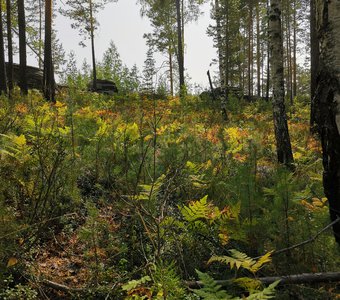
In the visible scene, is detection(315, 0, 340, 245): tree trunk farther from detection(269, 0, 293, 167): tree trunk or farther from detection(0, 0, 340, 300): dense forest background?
detection(269, 0, 293, 167): tree trunk

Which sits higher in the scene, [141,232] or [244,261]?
[244,261]

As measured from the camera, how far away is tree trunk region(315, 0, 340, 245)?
234 cm

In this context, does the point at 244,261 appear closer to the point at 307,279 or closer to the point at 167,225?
the point at 307,279

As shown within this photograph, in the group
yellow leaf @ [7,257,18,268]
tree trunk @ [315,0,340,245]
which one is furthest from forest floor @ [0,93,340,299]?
tree trunk @ [315,0,340,245]

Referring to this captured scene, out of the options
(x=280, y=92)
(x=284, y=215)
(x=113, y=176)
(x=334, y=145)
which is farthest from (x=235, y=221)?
(x=280, y=92)

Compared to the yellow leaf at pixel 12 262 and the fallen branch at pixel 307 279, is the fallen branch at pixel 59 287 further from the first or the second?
the fallen branch at pixel 307 279

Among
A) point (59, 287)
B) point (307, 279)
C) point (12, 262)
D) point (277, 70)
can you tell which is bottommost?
point (59, 287)

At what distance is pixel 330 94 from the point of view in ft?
7.82

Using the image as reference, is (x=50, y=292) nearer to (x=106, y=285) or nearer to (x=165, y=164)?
(x=106, y=285)

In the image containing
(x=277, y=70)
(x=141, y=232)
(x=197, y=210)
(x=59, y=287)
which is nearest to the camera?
(x=59, y=287)

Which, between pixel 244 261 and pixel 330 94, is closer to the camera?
pixel 244 261

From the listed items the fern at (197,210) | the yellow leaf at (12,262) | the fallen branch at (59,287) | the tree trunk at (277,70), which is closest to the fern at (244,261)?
the fern at (197,210)

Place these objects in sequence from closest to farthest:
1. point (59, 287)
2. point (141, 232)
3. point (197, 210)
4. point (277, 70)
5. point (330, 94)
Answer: point (330, 94)
point (59, 287)
point (197, 210)
point (141, 232)
point (277, 70)

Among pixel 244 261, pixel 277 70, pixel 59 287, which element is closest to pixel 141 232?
pixel 59 287
